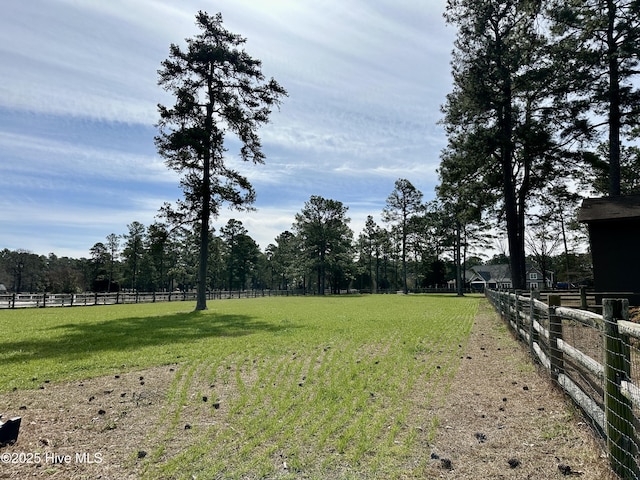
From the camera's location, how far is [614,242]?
14.7 meters

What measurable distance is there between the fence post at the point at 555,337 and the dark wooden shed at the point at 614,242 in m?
11.4

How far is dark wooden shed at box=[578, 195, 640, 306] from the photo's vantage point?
1418 centimetres

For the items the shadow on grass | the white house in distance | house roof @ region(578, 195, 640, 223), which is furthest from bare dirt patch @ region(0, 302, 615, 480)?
the white house in distance

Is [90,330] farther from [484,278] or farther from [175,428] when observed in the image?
[484,278]

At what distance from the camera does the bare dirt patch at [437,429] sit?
129 inches

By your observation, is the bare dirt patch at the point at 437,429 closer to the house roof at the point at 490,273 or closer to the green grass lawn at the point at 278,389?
the green grass lawn at the point at 278,389

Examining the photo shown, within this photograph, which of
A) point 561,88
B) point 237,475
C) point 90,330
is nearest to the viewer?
point 237,475

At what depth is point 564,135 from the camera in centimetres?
1884

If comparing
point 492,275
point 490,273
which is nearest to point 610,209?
point 492,275

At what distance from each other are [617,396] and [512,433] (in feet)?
4.00

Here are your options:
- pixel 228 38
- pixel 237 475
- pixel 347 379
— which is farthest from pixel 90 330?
pixel 228 38

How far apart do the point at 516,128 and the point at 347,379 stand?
703 inches

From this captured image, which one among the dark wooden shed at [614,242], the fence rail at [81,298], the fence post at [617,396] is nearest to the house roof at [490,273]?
the fence rail at [81,298]

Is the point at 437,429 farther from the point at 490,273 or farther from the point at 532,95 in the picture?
the point at 490,273
